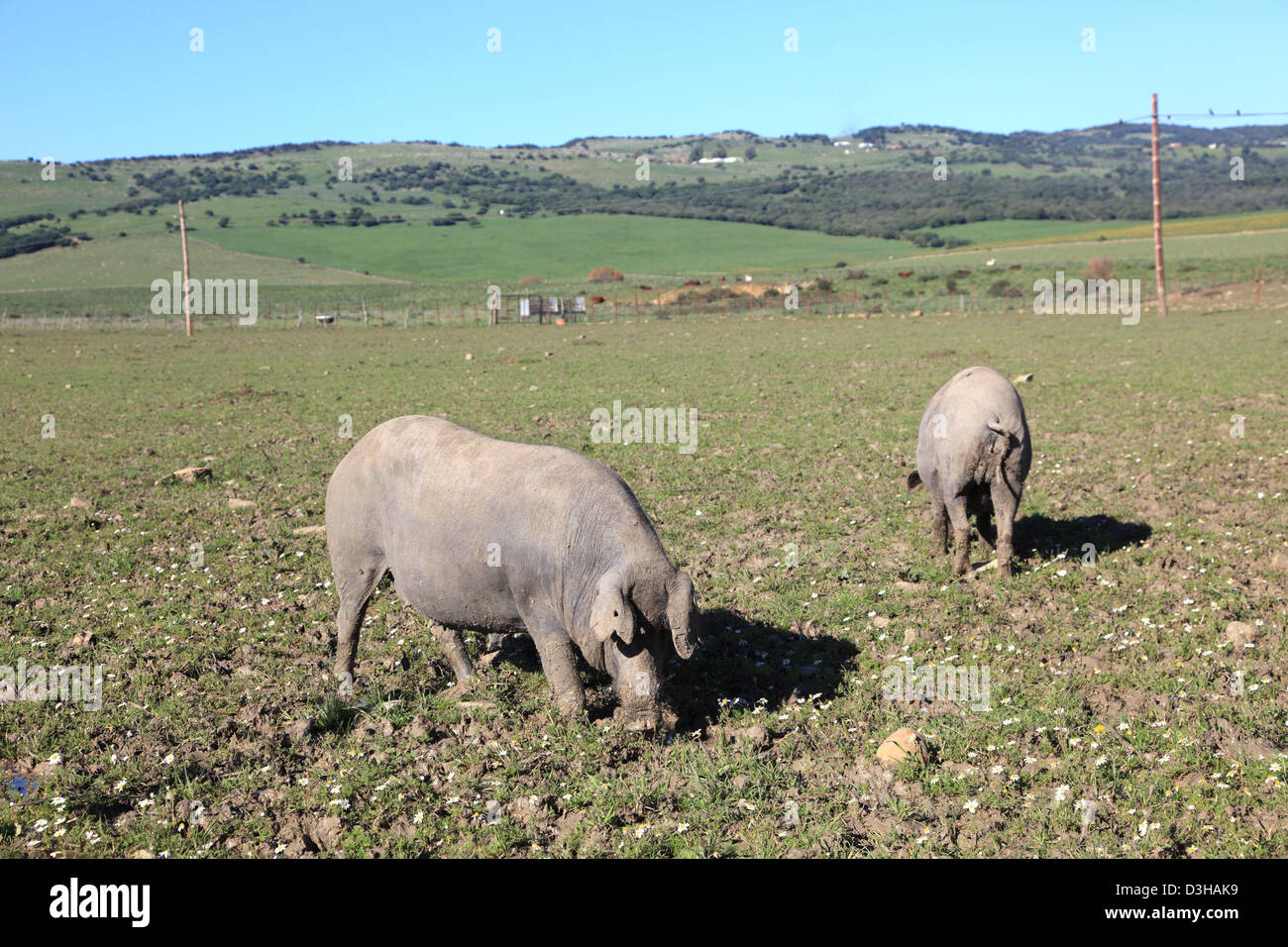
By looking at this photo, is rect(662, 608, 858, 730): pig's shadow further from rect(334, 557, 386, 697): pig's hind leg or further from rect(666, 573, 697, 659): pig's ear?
rect(334, 557, 386, 697): pig's hind leg

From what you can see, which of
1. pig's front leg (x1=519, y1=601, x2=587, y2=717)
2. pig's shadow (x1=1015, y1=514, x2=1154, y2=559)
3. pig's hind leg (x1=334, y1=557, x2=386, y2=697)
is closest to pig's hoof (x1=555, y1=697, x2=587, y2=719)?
pig's front leg (x1=519, y1=601, x2=587, y2=717)

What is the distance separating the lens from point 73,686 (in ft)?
25.0

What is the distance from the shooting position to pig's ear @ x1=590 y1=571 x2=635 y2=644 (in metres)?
6.14

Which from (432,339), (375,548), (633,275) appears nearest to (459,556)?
(375,548)

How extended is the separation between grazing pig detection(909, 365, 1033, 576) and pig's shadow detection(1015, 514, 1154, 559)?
3.26 ft

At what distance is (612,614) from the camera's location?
6164 millimetres

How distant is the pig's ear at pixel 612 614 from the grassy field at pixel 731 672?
3.03 ft

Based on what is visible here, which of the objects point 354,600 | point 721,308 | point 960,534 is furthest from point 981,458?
point 721,308

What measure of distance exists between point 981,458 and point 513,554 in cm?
562

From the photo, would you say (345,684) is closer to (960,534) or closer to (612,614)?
(612,614)

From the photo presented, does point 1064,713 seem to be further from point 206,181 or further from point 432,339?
point 206,181

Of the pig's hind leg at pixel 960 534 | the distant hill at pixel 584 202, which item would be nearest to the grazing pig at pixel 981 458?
the pig's hind leg at pixel 960 534

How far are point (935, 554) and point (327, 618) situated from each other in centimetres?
676
